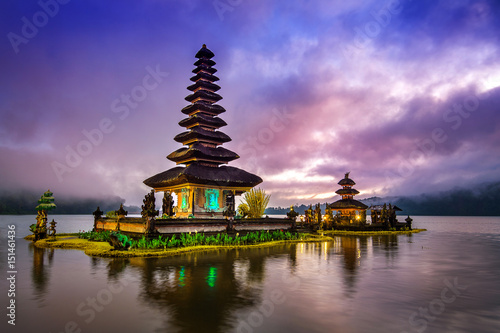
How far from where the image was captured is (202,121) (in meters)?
34.8

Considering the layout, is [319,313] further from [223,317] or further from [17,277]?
[17,277]

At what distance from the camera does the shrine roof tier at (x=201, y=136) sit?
33.7 metres

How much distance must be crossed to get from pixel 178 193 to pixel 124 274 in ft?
69.8

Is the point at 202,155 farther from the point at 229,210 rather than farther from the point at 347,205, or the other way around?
the point at 347,205

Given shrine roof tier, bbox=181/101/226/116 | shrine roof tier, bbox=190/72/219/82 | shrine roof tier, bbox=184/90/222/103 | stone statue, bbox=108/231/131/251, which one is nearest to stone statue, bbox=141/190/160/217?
stone statue, bbox=108/231/131/251

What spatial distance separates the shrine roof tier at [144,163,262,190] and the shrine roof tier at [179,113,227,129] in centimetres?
549

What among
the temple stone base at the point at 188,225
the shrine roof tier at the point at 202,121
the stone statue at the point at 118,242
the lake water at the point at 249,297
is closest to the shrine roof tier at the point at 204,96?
the shrine roof tier at the point at 202,121

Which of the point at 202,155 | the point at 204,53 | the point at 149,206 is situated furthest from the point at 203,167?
the point at 204,53

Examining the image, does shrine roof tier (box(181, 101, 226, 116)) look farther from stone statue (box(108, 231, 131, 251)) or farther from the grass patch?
stone statue (box(108, 231, 131, 251))

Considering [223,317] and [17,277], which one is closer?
[223,317]

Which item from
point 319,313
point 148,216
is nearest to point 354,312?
point 319,313

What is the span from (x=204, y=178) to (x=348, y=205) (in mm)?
30735

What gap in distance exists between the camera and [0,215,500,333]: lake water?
22.8 feet

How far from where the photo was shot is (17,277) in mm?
11992
